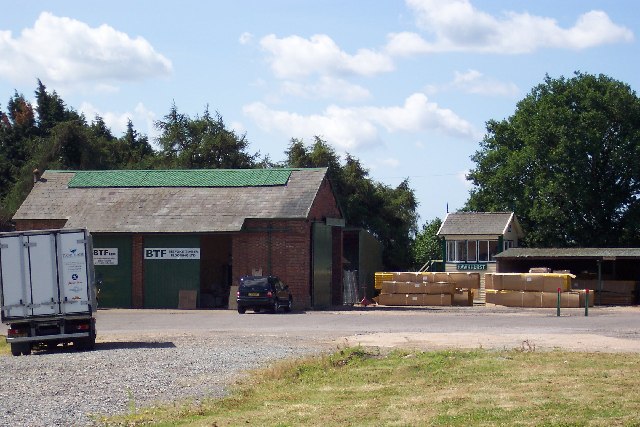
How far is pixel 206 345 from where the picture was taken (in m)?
25.5

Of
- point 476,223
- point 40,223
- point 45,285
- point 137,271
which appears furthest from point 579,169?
point 45,285

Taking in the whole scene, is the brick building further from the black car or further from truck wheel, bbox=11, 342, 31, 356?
truck wheel, bbox=11, 342, 31, 356

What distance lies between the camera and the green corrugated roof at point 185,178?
166ft

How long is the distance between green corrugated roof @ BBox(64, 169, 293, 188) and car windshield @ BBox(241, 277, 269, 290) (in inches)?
315

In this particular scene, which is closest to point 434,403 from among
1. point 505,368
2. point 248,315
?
point 505,368

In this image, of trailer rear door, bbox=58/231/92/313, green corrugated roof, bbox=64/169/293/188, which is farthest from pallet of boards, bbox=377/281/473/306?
trailer rear door, bbox=58/231/92/313

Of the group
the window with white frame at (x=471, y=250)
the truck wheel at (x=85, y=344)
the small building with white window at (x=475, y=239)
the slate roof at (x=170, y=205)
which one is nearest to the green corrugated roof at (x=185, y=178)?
the slate roof at (x=170, y=205)

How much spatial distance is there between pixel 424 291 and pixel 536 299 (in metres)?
5.72

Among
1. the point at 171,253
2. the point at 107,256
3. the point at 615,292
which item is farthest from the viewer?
the point at 615,292

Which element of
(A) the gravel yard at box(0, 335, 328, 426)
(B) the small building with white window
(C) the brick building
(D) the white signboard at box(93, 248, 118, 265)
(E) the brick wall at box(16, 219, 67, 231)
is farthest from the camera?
(B) the small building with white window

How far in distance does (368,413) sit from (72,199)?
134ft

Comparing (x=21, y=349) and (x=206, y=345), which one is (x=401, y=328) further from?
(x=21, y=349)

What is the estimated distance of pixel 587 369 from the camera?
16641 millimetres

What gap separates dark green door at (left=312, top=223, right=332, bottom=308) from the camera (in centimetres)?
4847
